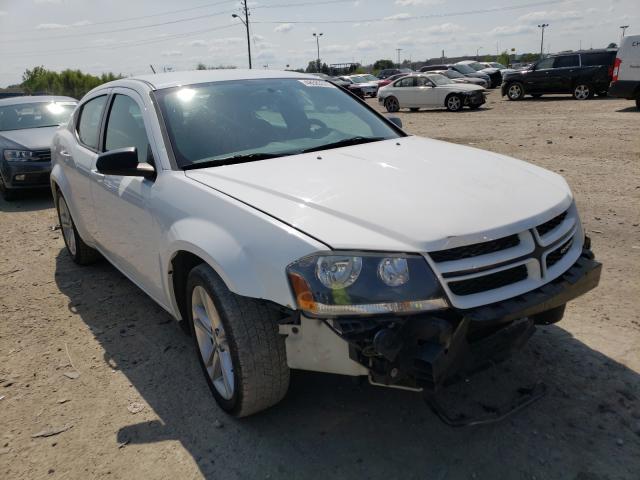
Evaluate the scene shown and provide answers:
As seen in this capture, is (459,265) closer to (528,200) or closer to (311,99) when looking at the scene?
(528,200)

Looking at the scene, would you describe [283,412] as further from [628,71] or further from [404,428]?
[628,71]

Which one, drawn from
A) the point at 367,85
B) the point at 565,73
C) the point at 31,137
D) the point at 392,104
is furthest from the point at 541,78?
the point at 31,137

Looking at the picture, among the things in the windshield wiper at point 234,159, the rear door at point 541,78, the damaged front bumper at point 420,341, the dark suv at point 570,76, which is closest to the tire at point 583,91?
the dark suv at point 570,76

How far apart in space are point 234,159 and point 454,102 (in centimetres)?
1724

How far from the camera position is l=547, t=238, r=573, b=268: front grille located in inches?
95.7

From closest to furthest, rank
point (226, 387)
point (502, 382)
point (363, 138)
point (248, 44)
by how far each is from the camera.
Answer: point (226, 387), point (502, 382), point (363, 138), point (248, 44)

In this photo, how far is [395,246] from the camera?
2078 mm

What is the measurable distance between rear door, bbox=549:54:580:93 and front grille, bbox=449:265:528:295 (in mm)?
19650

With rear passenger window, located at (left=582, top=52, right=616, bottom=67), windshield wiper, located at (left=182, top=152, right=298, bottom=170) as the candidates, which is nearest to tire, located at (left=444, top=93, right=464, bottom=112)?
rear passenger window, located at (left=582, top=52, right=616, bottom=67)

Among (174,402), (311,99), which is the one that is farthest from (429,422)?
(311,99)

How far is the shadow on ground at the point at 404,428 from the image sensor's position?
2322 mm

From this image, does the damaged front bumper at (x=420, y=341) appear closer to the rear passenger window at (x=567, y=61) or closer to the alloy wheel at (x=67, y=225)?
the alloy wheel at (x=67, y=225)

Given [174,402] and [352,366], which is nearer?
[352,366]

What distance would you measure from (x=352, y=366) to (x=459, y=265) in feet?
1.93
